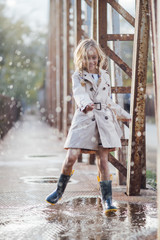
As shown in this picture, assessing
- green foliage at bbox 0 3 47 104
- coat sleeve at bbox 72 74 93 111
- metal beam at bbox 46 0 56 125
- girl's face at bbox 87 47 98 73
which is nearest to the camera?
coat sleeve at bbox 72 74 93 111

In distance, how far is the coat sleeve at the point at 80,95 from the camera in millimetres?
3904

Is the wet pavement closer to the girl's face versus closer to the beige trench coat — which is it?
the beige trench coat

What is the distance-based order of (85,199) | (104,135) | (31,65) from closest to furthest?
1. (104,135)
2. (85,199)
3. (31,65)

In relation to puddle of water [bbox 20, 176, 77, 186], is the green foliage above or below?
above

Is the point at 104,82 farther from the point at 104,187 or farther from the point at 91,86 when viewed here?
the point at 104,187

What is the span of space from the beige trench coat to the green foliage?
2299cm

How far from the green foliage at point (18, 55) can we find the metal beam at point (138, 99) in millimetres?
22529

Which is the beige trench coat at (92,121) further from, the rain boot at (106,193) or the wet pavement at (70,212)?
the wet pavement at (70,212)

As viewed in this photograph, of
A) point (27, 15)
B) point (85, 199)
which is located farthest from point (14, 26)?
point (85, 199)

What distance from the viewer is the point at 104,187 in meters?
4.12

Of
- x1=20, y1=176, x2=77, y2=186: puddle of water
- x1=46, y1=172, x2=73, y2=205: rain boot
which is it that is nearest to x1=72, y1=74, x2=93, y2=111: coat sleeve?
x1=46, y1=172, x2=73, y2=205: rain boot

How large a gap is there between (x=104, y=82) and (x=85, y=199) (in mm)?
1275

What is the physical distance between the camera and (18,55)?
32.3 meters

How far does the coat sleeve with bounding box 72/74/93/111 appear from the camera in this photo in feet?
12.8
